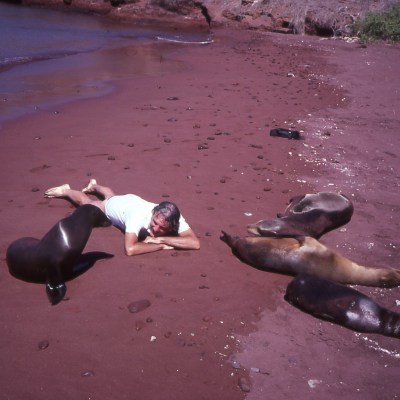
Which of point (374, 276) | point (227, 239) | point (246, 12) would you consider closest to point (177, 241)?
point (227, 239)

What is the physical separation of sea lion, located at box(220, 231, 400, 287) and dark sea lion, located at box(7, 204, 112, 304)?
1.63m

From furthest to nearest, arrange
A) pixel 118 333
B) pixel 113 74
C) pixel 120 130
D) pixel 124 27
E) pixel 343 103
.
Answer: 1. pixel 124 27
2. pixel 113 74
3. pixel 343 103
4. pixel 120 130
5. pixel 118 333

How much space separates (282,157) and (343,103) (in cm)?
413

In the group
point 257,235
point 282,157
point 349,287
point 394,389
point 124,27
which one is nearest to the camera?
point 394,389

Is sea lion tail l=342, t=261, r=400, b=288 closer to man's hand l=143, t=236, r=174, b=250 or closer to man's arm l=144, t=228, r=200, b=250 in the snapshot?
man's arm l=144, t=228, r=200, b=250

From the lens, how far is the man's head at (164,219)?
15.6 ft

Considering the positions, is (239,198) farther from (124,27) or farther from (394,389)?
(124,27)

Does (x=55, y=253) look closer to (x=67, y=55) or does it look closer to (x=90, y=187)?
(x=90, y=187)

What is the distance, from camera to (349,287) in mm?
4195

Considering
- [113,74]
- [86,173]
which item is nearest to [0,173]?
[86,173]

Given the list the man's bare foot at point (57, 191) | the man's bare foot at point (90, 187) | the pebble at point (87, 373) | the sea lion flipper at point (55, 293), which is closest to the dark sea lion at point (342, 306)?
the pebble at point (87, 373)

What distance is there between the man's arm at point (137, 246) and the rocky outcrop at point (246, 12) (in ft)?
66.4

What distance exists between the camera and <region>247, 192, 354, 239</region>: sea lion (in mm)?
4918

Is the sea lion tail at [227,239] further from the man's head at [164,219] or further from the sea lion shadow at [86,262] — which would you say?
the sea lion shadow at [86,262]
